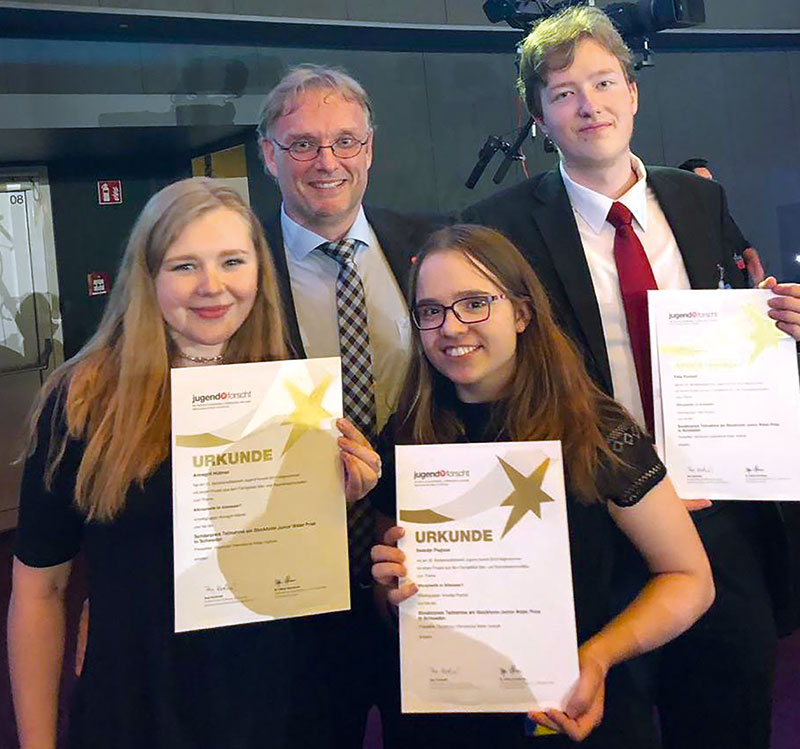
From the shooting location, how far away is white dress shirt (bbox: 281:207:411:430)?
Result: 1279 millimetres

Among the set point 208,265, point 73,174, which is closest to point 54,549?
point 208,265

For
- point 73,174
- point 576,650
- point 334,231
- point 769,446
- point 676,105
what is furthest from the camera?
point 676,105

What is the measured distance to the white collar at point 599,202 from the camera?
1309 millimetres

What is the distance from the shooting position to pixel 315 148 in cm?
122

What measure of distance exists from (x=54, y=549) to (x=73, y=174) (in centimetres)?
134

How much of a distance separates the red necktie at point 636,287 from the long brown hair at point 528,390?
0.49ft

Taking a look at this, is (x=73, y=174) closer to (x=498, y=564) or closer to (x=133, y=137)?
(x=133, y=137)

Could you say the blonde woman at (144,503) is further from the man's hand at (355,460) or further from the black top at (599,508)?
the black top at (599,508)

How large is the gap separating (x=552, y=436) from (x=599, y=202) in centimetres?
51

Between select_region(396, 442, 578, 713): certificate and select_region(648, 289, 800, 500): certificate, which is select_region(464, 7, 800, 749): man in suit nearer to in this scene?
select_region(648, 289, 800, 500): certificate

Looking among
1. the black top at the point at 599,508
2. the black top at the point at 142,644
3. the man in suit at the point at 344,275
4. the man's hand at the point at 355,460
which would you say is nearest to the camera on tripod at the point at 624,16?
Result: the man in suit at the point at 344,275

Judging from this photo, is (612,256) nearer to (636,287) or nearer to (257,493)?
(636,287)

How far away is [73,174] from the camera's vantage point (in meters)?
1.99

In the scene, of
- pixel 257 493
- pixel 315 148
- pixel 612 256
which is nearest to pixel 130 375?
pixel 257 493
